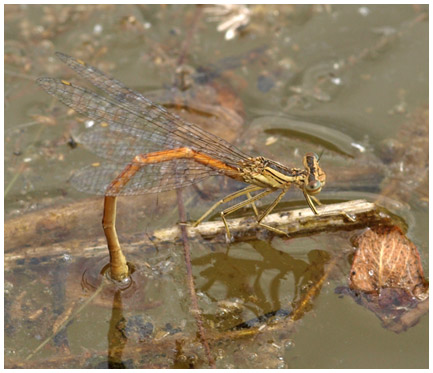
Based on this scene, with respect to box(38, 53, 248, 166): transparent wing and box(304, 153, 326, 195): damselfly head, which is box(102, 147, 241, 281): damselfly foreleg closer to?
box(38, 53, 248, 166): transparent wing

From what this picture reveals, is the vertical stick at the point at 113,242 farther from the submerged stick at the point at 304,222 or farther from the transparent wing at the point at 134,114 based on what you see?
the transparent wing at the point at 134,114

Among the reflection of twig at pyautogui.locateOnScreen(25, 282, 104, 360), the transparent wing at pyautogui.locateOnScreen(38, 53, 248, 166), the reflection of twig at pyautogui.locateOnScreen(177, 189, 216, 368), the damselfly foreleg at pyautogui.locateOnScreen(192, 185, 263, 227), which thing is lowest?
the reflection of twig at pyautogui.locateOnScreen(25, 282, 104, 360)

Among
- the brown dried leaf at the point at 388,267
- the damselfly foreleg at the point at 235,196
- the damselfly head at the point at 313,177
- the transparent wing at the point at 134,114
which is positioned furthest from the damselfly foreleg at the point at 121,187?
the brown dried leaf at the point at 388,267

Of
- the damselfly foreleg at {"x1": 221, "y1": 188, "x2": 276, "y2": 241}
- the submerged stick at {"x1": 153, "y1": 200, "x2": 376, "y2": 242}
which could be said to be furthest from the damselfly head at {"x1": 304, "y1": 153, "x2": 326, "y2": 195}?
the damselfly foreleg at {"x1": 221, "y1": 188, "x2": 276, "y2": 241}

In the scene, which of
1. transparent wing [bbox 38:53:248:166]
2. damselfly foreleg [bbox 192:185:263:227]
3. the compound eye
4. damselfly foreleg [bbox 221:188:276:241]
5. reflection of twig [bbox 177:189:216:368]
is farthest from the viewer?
damselfly foreleg [bbox 192:185:263:227]

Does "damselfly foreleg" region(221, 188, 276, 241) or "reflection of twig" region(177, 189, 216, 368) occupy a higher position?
"damselfly foreleg" region(221, 188, 276, 241)

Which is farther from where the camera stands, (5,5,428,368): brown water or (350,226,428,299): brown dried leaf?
(350,226,428,299): brown dried leaf

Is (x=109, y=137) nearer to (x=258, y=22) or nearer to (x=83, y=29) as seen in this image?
(x=83, y=29)

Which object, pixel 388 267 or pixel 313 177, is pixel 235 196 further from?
pixel 388 267

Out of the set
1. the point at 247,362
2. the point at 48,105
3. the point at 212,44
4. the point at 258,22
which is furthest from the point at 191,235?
the point at 258,22
